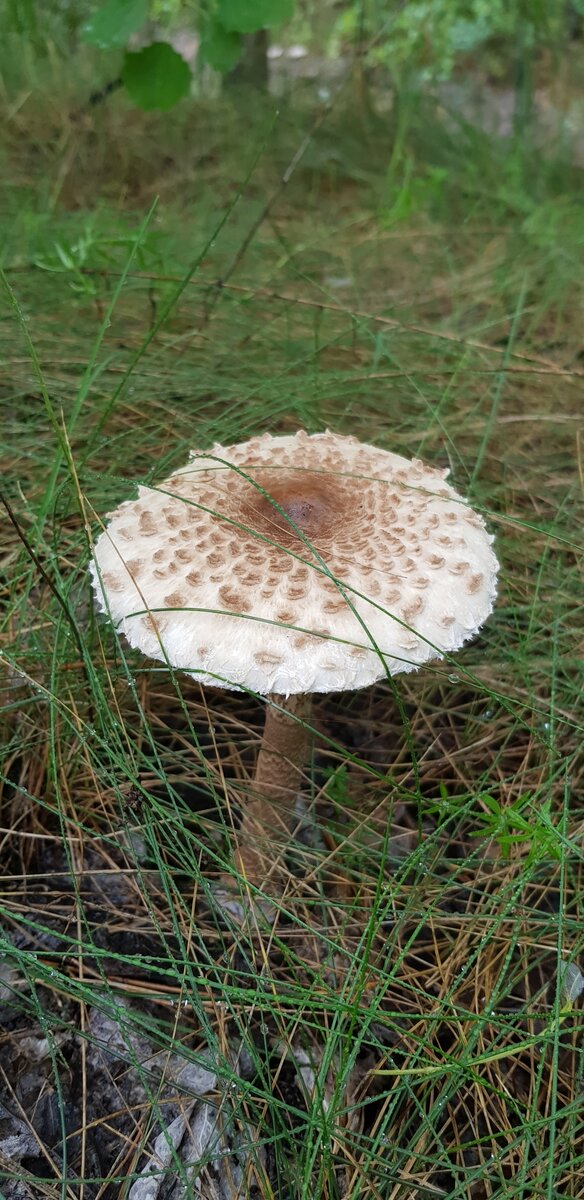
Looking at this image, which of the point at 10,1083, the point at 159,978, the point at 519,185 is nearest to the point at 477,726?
the point at 159,978

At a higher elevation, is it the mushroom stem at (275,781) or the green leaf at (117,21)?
the green leaf at (117,21)

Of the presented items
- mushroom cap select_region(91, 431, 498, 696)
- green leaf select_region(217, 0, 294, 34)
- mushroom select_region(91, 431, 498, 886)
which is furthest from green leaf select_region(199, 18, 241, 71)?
→ mushroom cap select_region(91, 431, 498, 696)

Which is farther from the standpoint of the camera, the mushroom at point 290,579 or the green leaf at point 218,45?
the green leaf at point 218,45

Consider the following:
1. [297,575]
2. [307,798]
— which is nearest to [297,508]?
[297,575]

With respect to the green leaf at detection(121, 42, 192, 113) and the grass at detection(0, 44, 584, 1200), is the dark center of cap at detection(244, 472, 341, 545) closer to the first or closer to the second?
the grass at detection(0, 44, 584, 1200)

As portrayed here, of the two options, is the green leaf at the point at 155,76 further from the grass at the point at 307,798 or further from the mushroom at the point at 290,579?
the mushroom at the point at 290,579

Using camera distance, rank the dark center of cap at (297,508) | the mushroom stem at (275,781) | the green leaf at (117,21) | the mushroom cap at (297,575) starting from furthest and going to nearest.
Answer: the green leaf at (117,21) → the mushroom stem at (275,781) → the dark center of cap at (297,508) → the mushroom cap at (297,575)

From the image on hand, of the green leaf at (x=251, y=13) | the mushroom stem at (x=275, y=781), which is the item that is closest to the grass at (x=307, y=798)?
the mushroom stem at (x=275, y=781)

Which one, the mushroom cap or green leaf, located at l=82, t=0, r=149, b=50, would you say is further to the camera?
green leaf, located at l=82, t=0, r=149, b=50
